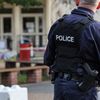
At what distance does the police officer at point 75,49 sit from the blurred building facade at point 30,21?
27.0 m

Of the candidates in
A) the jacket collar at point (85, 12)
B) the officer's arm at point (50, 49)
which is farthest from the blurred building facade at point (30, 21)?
the jacket collar at point (85, 12)

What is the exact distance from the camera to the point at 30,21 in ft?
114

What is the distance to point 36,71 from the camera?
21359mm

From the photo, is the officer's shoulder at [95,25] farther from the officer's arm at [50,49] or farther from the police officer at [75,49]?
the officer's arm at [50,49]

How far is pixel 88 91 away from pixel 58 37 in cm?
66

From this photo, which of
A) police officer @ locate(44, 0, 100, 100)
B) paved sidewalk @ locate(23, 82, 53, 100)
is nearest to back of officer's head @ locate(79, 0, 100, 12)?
police officer @ locate(44, 0, 100, 100)

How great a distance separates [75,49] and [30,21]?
96.4ft

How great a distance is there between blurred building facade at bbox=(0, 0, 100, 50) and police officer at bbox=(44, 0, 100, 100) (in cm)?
2700

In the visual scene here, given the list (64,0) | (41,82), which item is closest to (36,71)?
(41,82)

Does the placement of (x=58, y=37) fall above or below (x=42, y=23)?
above

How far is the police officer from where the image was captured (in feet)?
18.1

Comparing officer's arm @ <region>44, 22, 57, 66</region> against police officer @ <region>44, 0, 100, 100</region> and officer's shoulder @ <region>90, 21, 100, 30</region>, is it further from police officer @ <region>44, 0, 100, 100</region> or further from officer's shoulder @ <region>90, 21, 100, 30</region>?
officer's shoulder @ <region>90, 21, 100, 30</region>

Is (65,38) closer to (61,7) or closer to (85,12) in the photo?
(85,12)

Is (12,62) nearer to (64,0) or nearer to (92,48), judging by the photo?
(64,0)
